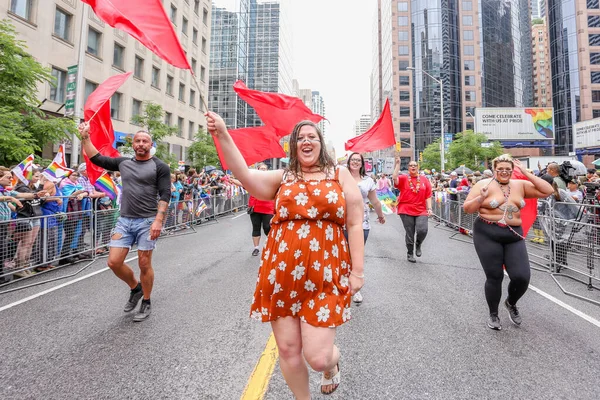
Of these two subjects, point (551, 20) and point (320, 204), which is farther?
point (551, 20)

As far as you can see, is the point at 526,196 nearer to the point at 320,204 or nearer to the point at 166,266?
the point at 320,204

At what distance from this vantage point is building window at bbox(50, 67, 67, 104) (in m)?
19.0

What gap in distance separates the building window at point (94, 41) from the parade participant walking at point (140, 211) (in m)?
23.4

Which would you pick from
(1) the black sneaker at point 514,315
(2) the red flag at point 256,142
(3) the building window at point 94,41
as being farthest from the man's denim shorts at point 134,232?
(3) the building window at point 94,41

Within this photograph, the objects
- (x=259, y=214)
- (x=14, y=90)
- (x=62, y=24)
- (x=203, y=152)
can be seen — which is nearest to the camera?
(x=259, y=214)

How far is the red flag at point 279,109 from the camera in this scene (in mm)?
6102

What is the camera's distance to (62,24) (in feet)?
65.7

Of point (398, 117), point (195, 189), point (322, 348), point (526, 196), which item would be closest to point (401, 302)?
point (526, 196)

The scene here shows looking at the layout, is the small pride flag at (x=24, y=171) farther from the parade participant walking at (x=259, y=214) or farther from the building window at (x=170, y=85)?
the building window at (x=170, y=85)

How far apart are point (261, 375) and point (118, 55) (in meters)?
28.8

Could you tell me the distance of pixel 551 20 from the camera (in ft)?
205

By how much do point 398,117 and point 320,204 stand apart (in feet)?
255

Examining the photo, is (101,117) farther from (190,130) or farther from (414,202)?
(190,130)

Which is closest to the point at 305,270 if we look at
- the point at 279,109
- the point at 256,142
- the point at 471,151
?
the point at 279,109
